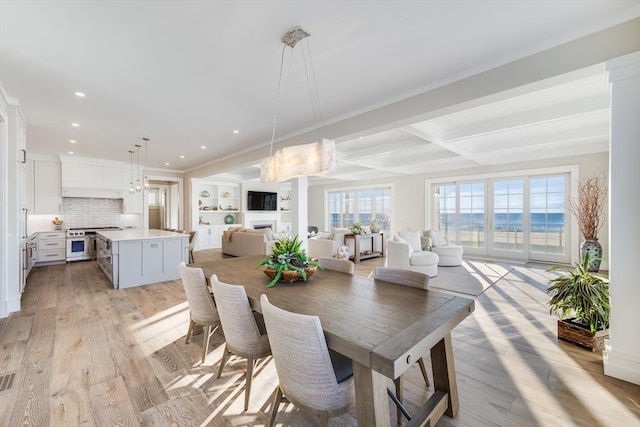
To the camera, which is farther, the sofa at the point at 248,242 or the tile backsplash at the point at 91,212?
the tile backsplash at the point at 91,212

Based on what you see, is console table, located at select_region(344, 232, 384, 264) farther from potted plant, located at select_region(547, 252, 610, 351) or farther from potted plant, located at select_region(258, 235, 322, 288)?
potted plant, located at select_region(258, 235, 322, 288)

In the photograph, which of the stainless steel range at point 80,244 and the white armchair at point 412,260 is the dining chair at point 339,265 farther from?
the stainless steel range at point 80,244

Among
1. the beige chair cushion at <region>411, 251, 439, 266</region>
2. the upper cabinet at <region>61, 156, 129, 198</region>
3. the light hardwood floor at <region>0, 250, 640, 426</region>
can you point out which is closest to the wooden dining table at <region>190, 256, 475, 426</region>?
the light hardwood floor at <region>0, 250, 640, 426</region>

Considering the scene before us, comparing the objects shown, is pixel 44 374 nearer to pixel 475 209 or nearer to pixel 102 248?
pixel 102 248

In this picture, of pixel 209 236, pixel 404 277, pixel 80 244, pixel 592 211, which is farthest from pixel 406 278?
pixel 209 236

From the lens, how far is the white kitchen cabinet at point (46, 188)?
20.9ft

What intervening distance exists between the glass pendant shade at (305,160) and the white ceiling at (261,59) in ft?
2.79

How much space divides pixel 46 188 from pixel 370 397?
8827 millimetres

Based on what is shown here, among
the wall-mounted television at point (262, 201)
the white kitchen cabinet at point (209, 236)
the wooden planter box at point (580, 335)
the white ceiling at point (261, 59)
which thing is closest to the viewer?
the white ceiling at point (261, 59)

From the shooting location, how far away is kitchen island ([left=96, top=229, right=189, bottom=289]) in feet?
14.7

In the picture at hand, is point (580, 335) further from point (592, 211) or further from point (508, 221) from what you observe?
point (508, 221)

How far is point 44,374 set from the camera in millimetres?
2123

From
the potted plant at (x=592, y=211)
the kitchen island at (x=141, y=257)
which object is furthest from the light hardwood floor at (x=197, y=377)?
the potted plant at (x=592, y=211)

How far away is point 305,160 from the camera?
238cm
